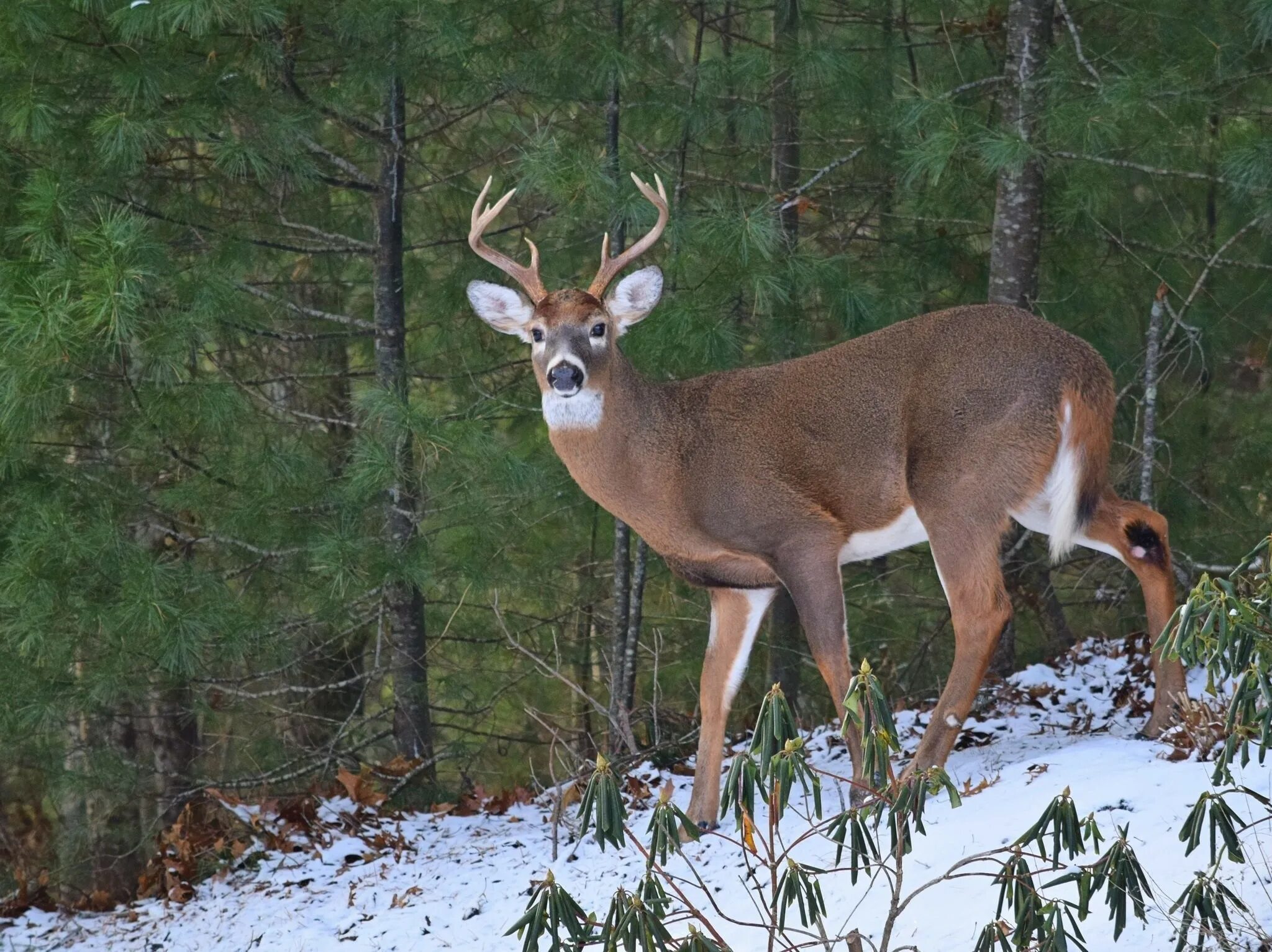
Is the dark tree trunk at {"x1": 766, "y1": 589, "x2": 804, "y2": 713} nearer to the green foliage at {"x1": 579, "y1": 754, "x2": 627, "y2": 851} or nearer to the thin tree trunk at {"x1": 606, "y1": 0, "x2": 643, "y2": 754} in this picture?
the thin tree trunk at {"x1": 606, "y1": 0, "x2": 643, "y2": 754}

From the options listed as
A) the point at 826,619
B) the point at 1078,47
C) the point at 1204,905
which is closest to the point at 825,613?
the point at 826,619

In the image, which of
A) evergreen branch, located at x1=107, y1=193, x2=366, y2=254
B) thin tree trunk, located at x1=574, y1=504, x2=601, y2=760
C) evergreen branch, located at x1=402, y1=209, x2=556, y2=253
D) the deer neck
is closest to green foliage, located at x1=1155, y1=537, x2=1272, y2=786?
the deer neck

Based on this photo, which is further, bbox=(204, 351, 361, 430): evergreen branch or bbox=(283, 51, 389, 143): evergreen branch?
bbox=(204, 351, 361, 430): evergreen branch

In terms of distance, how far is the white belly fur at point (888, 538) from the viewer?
647 centimetres

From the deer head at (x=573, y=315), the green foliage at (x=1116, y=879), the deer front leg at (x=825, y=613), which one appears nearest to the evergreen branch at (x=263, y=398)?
the deer head at (x=573, y=315)

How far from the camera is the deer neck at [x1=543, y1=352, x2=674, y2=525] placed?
6477mm

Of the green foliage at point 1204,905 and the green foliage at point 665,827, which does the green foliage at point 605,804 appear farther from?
the green foliage at point 1204,905

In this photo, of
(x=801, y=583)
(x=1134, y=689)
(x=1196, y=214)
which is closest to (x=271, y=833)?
(x=801, y=583)

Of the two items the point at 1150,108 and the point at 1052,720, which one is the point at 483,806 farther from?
the point at 1150,108

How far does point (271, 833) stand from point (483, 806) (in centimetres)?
100

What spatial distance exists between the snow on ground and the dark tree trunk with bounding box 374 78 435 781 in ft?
2.59

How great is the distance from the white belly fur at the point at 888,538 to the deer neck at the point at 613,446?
81 cm

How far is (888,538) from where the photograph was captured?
21.5 feet

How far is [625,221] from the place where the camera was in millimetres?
7918
